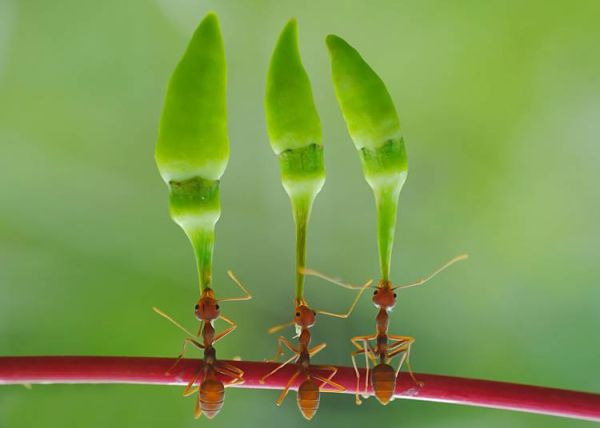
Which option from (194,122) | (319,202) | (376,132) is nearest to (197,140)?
(194,122)

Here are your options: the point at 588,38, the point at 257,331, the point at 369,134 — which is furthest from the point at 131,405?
the point at 588,38

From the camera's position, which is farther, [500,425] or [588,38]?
[500,425]

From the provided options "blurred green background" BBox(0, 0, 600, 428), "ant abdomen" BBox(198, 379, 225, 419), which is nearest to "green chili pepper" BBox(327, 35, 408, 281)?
"ant abdomen" BBox(198, 379, 225, 419)

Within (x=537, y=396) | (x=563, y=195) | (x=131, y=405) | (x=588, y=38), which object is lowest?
(x=537, y=396)

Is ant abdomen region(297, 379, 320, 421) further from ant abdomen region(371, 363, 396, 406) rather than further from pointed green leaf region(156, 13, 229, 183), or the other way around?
pointed green leaf region(156, 13, 229, 183)

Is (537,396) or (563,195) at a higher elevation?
(563,195)

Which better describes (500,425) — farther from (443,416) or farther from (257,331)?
(257,331)

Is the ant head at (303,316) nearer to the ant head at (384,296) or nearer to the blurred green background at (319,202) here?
the ant head at (384,296)

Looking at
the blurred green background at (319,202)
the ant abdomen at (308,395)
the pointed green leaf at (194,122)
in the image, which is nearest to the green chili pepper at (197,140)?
the pointed green leaf at (194,122)

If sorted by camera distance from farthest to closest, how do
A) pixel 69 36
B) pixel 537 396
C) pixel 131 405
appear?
pixel 131 405 < pixel 69 36 < pixel 537 396
